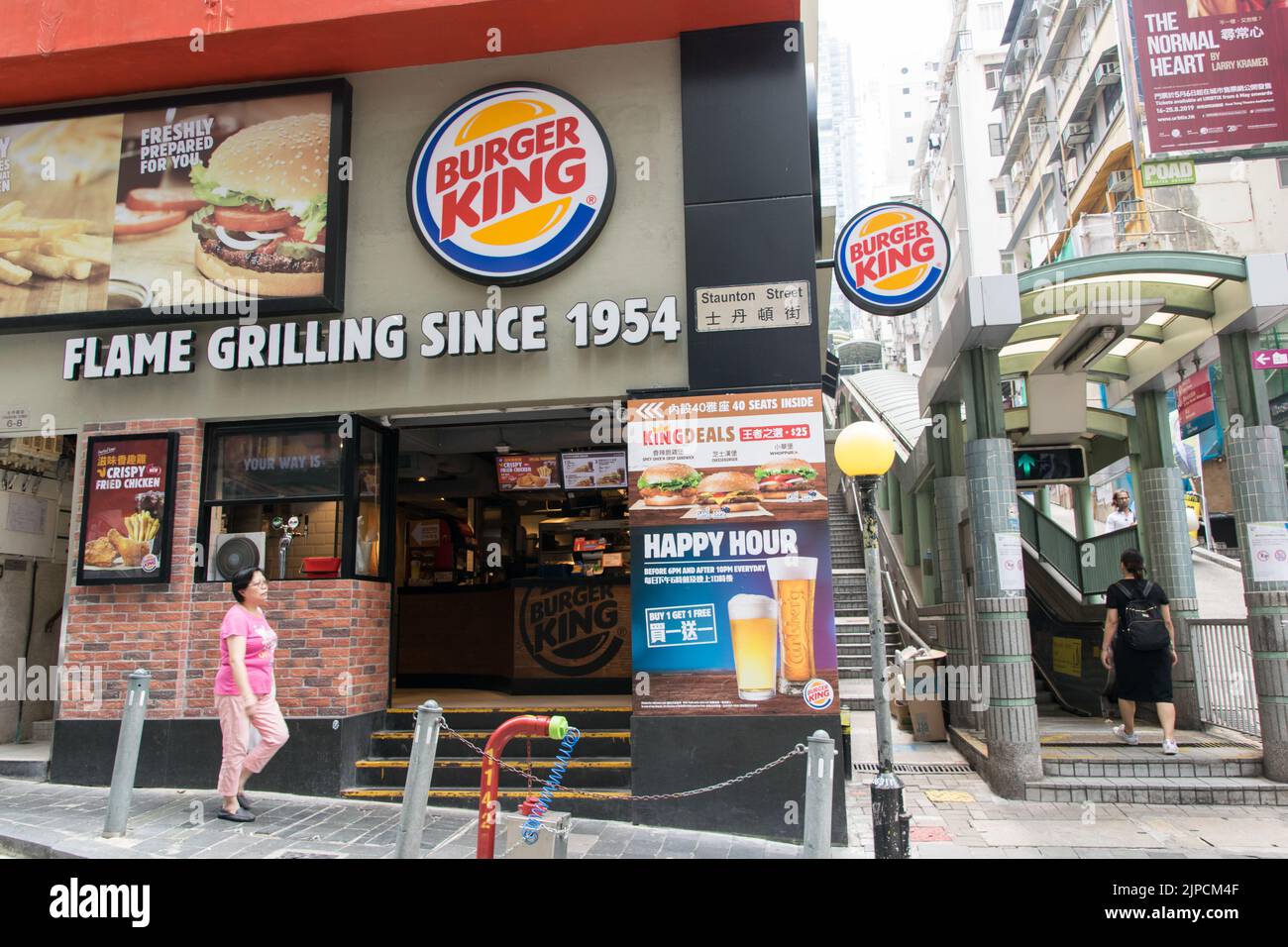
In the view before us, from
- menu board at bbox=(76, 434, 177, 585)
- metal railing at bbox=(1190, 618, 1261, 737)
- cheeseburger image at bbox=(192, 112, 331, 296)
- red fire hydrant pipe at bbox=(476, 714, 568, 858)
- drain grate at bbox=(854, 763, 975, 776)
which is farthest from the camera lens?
drain grate at bbox=(854, 763, 975, 776)

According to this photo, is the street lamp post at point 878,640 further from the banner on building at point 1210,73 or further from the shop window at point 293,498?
the banner on building at point 1210,73

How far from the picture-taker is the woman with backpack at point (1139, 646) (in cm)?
794

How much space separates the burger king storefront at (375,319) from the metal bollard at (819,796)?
2042mm

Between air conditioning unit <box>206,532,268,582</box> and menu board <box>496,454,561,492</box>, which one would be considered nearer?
air conditioning unit <box>206,532,268,582</box>

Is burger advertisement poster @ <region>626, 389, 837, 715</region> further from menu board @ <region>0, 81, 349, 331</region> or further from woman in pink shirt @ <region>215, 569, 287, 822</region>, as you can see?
menu board @ <region>0, 81, 349, 331</region>

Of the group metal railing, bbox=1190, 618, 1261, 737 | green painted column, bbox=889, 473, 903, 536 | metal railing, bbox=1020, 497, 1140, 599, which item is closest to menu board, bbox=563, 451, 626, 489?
metal railing, bbox=1190, 618, 1261, 737

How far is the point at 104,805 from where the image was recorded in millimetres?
6824

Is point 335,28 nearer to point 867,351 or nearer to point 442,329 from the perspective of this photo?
point 442,329

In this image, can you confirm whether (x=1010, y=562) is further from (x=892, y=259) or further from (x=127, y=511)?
(x=127, y=511)

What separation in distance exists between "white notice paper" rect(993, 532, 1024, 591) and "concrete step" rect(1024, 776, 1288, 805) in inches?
A: 66.4

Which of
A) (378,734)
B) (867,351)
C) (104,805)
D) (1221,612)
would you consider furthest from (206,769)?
(867,351)

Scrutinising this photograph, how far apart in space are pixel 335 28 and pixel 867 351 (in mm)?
38909

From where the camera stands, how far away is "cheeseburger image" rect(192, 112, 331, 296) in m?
7.86

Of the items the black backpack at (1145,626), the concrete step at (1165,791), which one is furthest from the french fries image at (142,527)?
the black backpack at (1145,626)
